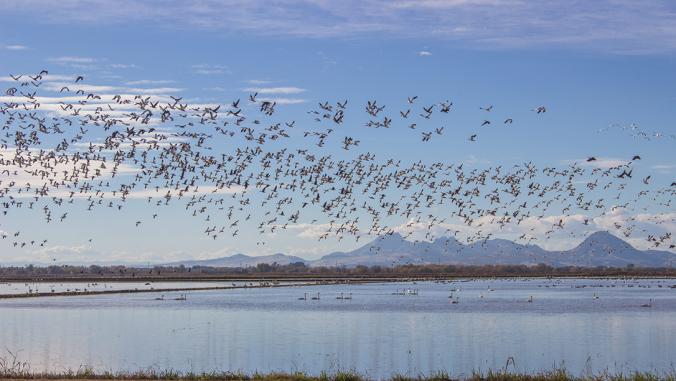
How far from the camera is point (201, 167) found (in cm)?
5684

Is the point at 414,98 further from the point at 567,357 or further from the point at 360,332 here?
the point at 360,332

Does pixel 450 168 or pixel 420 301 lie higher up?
pixel 450 168

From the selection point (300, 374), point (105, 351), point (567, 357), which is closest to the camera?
point (300, 374)

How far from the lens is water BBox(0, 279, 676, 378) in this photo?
4772cm

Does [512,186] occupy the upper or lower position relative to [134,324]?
upper

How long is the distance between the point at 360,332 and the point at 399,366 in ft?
60.4

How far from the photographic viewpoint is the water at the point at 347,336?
157 ft

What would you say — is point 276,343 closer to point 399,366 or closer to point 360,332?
point 360,332

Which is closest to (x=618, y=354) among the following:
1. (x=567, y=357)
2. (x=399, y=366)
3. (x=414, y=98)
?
(x=567, y=357)

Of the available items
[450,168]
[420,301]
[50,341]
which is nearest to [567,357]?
[450,168]

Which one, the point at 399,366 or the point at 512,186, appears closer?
the point at 399,366

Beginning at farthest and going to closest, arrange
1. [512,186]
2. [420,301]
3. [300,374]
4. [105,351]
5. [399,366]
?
[420,301], [512,186], [105,351], [399,366], [300,374]

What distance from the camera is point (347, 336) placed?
61.8 metres

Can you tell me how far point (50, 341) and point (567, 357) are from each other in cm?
3094
